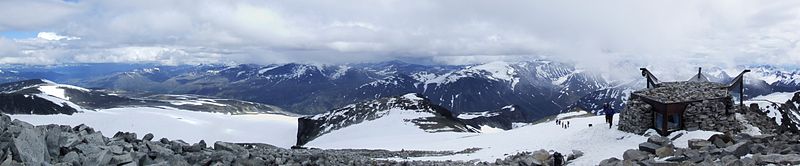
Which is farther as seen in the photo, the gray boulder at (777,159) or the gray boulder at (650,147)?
the gray boulder at (650,147)

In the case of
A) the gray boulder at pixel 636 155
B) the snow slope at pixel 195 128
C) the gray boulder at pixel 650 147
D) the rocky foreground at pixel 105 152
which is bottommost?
the snow slope at pixel 195 128

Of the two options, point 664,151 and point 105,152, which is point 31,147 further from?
point 664,151

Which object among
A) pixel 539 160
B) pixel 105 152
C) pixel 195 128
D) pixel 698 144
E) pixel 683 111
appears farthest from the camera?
pixel 195 128

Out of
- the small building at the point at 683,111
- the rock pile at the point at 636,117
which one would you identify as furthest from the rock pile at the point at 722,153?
the rock pile at the point at 636,117

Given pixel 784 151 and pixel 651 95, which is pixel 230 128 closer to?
pixel 651 95

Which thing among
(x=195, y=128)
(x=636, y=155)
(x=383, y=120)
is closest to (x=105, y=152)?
(x=636, y=155)

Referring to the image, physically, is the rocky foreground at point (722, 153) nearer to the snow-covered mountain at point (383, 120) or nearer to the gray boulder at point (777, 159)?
the gray boulder at point (777, 159)

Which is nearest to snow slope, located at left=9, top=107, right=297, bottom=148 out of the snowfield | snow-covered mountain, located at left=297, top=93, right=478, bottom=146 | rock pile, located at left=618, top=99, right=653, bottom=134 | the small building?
the snowfield
